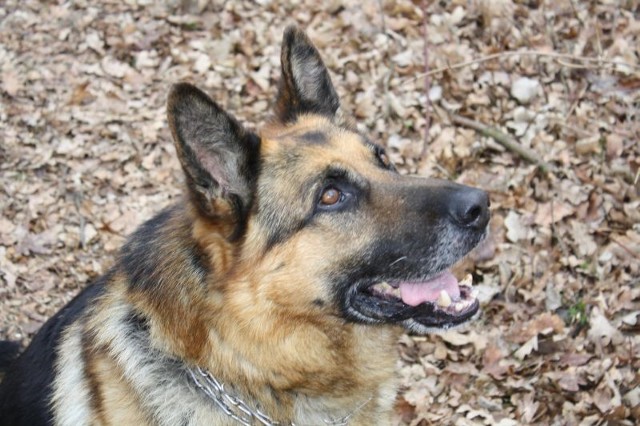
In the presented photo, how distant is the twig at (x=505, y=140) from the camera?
6426mm

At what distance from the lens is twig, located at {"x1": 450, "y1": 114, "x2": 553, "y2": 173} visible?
6.43 meters

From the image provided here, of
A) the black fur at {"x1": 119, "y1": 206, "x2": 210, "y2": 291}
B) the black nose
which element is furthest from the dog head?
the black fur at {"x1": 119, "y1": 206, "x2": 210, "y2": 291}

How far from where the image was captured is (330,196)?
3.65m

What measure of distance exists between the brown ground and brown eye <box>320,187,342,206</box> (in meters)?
2.08

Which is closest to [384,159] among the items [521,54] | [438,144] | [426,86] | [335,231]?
[335,231]

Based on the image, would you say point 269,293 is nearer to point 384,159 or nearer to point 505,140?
point 384,159

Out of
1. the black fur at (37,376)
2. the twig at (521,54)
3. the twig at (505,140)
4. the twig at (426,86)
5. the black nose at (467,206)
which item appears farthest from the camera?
the twig at (426,86)

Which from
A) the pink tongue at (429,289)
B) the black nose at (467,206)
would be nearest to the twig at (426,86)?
the pink tongue at (429,289)

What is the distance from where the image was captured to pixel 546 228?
602 cm

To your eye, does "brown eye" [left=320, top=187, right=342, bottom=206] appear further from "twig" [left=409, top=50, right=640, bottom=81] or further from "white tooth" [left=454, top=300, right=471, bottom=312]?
"twig" [left=409, top=50, right=640, bottom=81]

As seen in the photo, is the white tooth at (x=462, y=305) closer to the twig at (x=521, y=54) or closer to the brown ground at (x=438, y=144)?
the brown ground at (x=438, y=144)

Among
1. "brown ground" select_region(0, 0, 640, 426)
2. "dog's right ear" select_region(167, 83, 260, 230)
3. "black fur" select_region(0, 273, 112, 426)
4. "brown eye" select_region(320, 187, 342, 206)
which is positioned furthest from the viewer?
"brown ground" select_region(0, 0, 640, 426)

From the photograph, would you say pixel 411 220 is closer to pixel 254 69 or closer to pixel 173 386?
pixel 173 386

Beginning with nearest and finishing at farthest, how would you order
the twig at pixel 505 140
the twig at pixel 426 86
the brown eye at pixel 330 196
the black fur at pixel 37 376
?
the brown eye at pixel 330 196, the black fur at pixel 37 376, the twig at pixel 505 140, the twig at pixel 426 86
